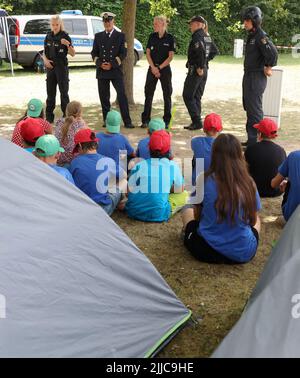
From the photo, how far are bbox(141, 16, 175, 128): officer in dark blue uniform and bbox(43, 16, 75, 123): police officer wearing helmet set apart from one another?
147cm

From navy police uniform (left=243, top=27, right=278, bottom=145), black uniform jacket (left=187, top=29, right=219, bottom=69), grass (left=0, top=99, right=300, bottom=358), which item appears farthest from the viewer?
black uniform jacket (left=187, top=29, right=219, bottom=69)

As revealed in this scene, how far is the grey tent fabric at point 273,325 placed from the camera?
209cm

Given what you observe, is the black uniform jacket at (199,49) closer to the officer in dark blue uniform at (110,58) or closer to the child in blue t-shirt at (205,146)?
the officer in dark blue uniform at (110,58)

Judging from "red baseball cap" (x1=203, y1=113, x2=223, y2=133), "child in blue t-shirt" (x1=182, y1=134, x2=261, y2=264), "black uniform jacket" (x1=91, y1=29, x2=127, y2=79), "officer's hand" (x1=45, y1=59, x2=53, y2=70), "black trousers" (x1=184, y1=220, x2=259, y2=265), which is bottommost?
"black trousers" (x1=184, y1=220, x2=259, y2=265)

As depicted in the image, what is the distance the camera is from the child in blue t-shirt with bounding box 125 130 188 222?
5221mm

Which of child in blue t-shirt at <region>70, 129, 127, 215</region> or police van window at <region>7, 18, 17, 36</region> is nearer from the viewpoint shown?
child in blue t-shirt at <region>70, 129, 127, 215</region>

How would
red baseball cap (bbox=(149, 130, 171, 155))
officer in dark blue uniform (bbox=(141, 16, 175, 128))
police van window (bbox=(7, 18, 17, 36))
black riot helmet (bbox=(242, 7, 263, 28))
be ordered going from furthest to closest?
police van window (bbox=(7, 18, 17, 36))
officer in dark blue uniform (bbox=(141, 16, 175, 128))
black riot helmet (bbox=(242, 7, 263, 28))
red baseball cap (bbox=(149, 130, 171, 155))

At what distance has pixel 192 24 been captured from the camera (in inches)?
365

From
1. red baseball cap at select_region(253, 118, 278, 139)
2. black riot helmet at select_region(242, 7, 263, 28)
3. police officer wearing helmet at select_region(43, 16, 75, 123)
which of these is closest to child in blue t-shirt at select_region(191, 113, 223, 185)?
red baseball cap at select_region(253, 118, 278, 139)

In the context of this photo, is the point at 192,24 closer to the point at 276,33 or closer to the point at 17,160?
the point at 17,160

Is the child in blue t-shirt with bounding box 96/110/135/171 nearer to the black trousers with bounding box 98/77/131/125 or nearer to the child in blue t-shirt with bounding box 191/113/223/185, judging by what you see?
the child in blue t-shirt with bounding box 191/113/223/185

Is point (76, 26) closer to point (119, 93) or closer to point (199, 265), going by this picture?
point (119, 93)

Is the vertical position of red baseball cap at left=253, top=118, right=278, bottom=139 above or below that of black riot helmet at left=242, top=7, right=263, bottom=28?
below
